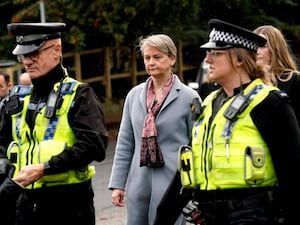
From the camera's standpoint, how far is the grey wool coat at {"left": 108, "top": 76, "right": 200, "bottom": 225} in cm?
671

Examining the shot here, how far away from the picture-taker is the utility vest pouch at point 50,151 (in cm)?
538

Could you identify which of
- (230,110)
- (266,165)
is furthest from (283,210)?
(230,110)

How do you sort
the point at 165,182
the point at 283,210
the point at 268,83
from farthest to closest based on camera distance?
the point at 165,182
the point at 268,83
the point at 283,210

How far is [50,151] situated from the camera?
212 inches

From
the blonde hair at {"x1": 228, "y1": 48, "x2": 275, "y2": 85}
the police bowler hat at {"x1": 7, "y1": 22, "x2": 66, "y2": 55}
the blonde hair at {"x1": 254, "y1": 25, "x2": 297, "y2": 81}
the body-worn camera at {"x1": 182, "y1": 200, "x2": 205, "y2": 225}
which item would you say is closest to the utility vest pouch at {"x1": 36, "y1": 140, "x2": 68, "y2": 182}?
the police bowler hat at {"x1": 7, "y1": 22, "x2": 66, "y2": 55}

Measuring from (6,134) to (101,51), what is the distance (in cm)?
2070

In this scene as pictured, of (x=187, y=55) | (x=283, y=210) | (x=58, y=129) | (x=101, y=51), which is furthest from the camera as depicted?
(x=187, y=55)

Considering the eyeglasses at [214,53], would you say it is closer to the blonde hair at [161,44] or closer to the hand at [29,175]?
the hand at [29,175]

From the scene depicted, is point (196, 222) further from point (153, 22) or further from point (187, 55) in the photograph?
point (187, 55)

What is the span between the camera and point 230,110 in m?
4.87

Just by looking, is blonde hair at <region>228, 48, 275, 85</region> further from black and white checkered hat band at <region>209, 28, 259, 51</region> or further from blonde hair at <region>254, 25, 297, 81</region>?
blonde hair at <region>254, 25, 297, 81</region>

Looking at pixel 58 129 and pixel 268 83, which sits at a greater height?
pixel 268 83

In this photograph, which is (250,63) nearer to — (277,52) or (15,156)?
(15,156)

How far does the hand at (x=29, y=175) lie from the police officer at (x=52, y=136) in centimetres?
1
